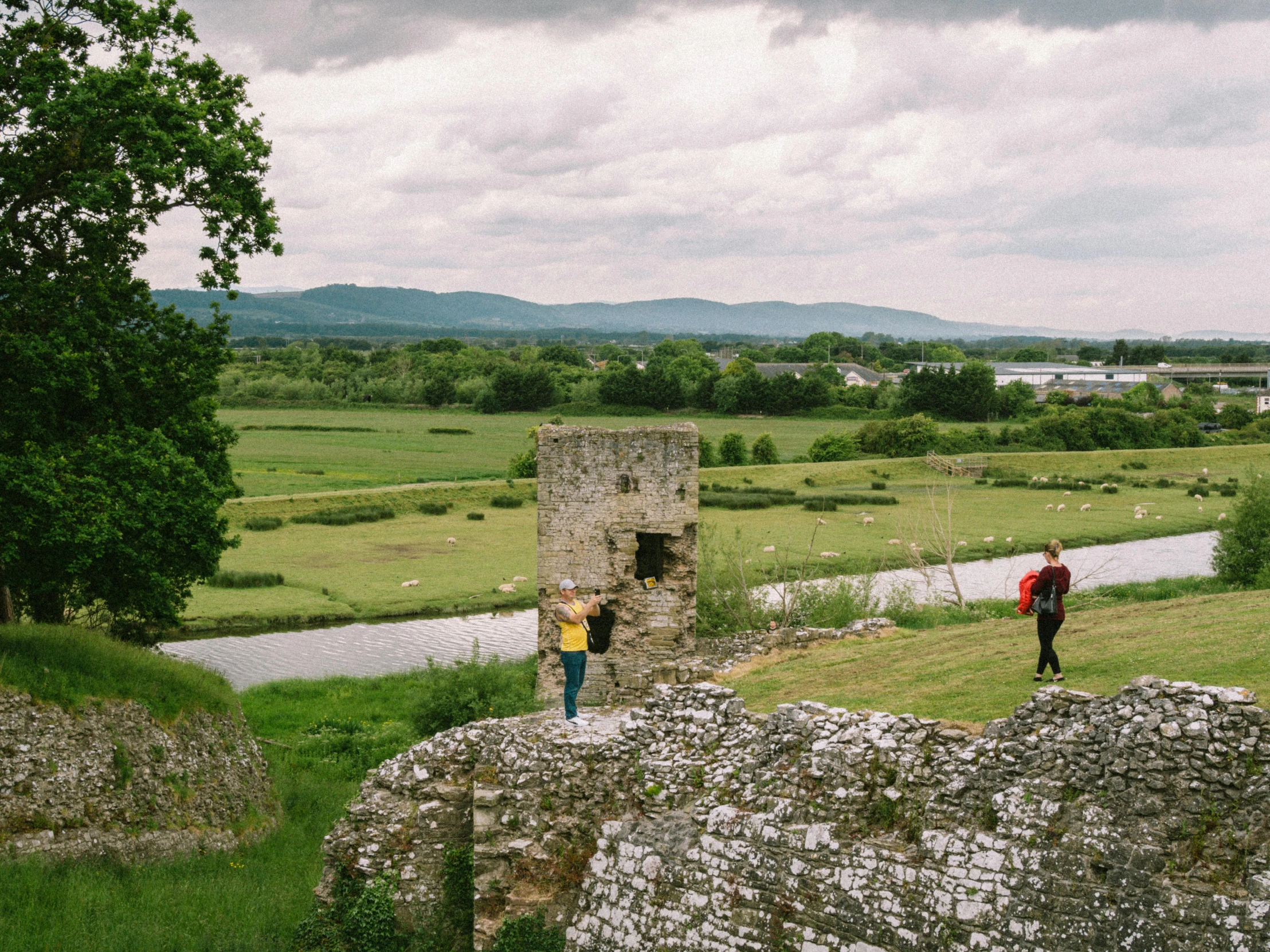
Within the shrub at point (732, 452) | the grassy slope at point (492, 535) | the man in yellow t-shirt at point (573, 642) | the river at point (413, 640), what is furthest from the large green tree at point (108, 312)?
the shrub at point (732, 452)

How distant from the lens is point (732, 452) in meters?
80.3

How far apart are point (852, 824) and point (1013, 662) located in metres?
5.15

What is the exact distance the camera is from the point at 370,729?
78.6 ft

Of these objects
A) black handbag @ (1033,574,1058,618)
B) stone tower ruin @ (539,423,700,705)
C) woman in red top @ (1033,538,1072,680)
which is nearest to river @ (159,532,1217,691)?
stone tower ruin @ (539,423,700,705)

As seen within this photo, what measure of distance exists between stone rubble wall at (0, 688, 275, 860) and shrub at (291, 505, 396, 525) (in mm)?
38629

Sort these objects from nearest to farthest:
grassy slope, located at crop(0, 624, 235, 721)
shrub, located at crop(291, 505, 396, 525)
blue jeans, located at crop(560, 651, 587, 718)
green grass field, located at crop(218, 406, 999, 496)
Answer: blue jeans, located at crop(560, 651, 587, 718) → grassy slope, located at crop(0, 624, 235, 721) → shrub, located at crop(291, 505, 396, 525) → green grass field, located at crop(218, 406, 999, 496)

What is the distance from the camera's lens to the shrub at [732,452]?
79.8 m

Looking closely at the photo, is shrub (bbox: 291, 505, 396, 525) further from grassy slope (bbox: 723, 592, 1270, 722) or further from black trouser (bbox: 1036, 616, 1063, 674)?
black trouser (bbox: 1036, 616, 1063, 674)

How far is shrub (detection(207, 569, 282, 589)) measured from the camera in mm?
40312

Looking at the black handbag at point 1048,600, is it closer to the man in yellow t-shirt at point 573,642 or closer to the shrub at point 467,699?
the man in yellow t-shirt at point 573,642

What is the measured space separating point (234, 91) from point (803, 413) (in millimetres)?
103957

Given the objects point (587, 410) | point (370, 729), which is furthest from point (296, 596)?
point (587, 410)

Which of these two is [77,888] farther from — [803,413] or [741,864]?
[803,413]

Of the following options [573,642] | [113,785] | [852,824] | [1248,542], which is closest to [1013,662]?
[852,824]
